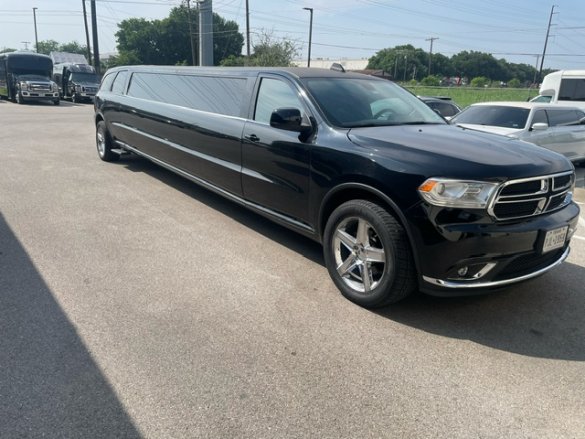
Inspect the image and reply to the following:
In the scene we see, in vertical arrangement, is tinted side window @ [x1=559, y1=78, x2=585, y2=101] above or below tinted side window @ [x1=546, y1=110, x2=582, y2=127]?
above

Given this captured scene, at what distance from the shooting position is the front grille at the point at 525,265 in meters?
3.26

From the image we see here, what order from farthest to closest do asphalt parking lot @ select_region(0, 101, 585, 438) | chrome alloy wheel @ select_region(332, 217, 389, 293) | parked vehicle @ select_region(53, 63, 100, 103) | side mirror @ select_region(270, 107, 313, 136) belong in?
parked vehicle @ select_region(53, 63, 100, 103) < side mirror @ select_region(270, 107, 313, 136) < chrome alloy wheel @ select_region(332, 217, 389, 293) < asphalt parking lot @ select_region(0, 101, 585, 438)

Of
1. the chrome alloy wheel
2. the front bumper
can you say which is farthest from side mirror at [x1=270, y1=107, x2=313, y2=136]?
the front bumper

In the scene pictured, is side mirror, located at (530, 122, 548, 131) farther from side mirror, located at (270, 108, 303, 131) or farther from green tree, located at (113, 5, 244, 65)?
green tree, located at (113, 5, 244, 65)

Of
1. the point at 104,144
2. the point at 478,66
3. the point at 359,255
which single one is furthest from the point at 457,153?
the point at 478,66

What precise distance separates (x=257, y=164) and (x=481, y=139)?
207cm

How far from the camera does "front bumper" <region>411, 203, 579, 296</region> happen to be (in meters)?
3.10

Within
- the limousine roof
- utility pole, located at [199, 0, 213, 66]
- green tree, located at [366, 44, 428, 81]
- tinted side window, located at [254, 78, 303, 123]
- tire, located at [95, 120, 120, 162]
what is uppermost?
green tree, located at [366, 44, 428, 81]

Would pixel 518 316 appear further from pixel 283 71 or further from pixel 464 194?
pixel 283 71

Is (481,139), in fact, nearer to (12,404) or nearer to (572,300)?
(572,300)

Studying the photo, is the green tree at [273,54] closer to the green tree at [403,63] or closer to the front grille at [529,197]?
the front grille at [529,197]

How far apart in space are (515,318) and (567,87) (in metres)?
17.9

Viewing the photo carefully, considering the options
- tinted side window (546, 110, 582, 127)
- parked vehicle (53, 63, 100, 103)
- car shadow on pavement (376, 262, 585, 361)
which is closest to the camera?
car shadow on pavement (376, 262, 585, 361)

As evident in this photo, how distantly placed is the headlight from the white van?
17.4 m
